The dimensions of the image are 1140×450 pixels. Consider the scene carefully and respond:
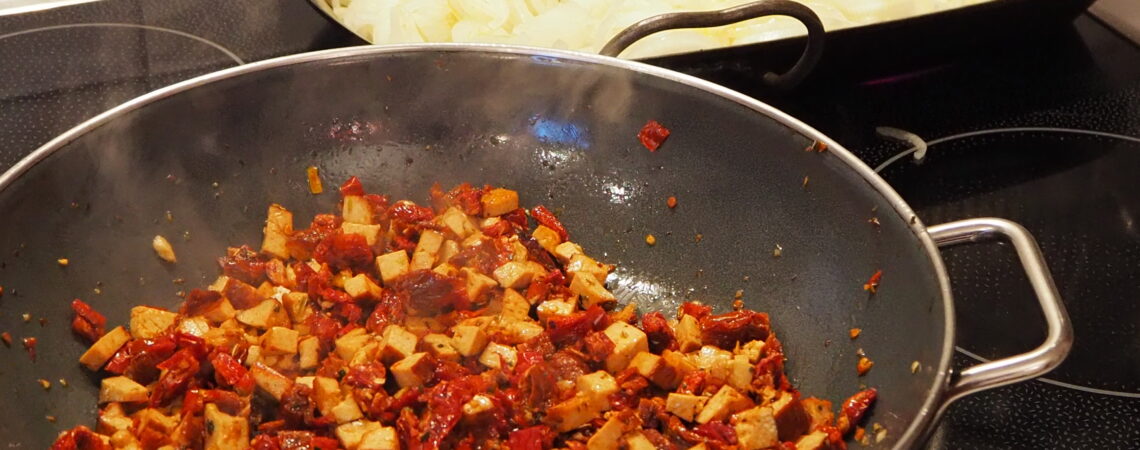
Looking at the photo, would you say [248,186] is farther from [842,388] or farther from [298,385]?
[842,388]

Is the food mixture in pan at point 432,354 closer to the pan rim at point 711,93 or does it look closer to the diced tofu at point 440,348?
the diced tofu at point 440,348

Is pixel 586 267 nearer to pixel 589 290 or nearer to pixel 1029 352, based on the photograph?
pixel 589 290

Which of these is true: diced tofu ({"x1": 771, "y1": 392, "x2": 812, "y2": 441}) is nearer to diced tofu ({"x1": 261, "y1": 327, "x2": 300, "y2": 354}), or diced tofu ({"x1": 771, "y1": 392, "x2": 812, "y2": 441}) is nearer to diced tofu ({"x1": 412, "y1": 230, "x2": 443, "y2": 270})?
diced tofu ({"x1": 412, "y1": 230, "x2": 443, "y2": 270})

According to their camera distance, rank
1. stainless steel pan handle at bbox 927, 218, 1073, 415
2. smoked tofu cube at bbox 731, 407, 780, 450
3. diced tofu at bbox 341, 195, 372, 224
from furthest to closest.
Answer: diced tofu at bbox 341, 195, 372, 224 < smoked tofu cube at bbox 731, 407, 780, 450 < stainless steel pan handle at bbox 927, 218, 1073, 415

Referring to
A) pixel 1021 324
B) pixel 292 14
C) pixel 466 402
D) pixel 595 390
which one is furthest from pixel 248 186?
pixel 1021 324

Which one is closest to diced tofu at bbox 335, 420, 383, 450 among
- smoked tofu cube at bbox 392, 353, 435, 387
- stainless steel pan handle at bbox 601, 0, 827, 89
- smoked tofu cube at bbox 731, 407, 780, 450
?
smoked tofu cube at bbox 392, 353, 435, 387

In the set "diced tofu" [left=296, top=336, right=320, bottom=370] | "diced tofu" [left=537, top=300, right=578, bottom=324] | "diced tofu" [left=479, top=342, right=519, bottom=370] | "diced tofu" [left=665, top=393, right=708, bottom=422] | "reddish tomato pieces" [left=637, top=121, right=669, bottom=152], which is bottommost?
"diced tofu" [left=296, top=336, right=320, bottom=370]

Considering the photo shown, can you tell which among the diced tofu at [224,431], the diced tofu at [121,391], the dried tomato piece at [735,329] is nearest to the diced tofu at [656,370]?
the dried tomato piece at [735,329]

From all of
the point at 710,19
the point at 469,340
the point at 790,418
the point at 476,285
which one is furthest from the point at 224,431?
the point at 710,19
